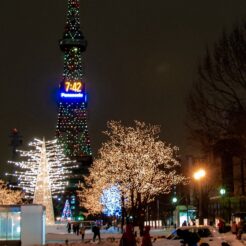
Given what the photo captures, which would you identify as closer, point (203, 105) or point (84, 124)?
point (203, 105)

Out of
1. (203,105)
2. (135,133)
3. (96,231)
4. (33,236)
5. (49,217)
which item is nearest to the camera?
(203,105)

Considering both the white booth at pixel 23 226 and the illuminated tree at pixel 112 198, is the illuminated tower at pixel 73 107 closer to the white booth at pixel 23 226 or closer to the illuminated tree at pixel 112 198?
the illuminated tree at pixel 112 198

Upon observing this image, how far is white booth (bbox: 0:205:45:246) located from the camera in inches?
1416

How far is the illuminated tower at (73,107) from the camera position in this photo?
18746cm

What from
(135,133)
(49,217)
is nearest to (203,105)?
(135,133)

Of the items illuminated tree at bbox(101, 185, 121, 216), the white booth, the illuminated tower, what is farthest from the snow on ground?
the illuminated tower

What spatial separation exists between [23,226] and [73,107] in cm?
16374

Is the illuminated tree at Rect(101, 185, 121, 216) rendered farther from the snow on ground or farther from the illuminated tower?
the illuminated tower

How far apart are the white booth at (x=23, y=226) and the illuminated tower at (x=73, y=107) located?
14645 centimetres

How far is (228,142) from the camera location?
92.4 feet

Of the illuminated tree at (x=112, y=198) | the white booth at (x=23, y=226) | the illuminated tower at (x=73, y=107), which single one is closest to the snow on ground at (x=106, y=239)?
the white booth at (x=23, y=226)

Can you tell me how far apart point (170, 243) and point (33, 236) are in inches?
409

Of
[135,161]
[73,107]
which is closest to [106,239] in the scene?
[135,161]

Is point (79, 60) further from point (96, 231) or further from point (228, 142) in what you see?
point (228, 142)
